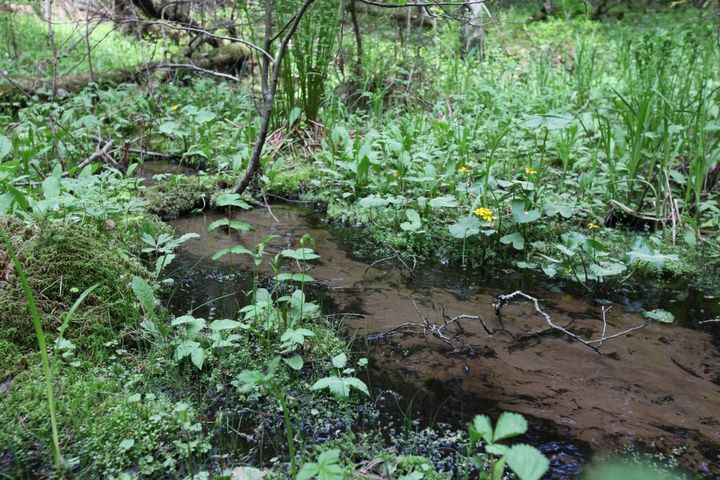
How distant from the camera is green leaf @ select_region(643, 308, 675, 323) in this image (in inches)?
94.1

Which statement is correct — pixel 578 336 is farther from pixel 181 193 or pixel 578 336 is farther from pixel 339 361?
pixel 181 193

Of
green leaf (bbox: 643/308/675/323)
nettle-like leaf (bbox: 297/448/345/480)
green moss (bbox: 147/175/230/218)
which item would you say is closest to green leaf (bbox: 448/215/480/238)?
green leaf (bbox: 643/308/675/323)

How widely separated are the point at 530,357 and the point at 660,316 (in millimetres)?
769

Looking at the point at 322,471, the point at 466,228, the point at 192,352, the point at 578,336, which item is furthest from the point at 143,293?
the point at 578,336

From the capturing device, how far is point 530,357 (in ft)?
6.91

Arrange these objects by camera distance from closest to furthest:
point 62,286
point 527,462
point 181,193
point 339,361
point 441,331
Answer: point 527,462 → point 339,361 → point 62,286 → point 441,331 → point 181,193

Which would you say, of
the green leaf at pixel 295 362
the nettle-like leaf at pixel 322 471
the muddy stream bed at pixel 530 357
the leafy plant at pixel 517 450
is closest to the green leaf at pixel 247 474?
the nettle-like leaf at pixel 322 471

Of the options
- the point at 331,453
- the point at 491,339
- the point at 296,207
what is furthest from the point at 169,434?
the point at 296,207

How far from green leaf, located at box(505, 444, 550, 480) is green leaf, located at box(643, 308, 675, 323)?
5.88 ft

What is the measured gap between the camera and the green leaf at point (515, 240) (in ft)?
9.47

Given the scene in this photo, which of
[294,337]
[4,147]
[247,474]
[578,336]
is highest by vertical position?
[4,147]

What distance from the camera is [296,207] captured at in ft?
13.1

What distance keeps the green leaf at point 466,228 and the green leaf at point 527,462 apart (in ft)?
6.48

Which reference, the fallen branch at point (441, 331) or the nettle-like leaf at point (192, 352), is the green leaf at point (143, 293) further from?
the fallen branch at point (441, 331)
